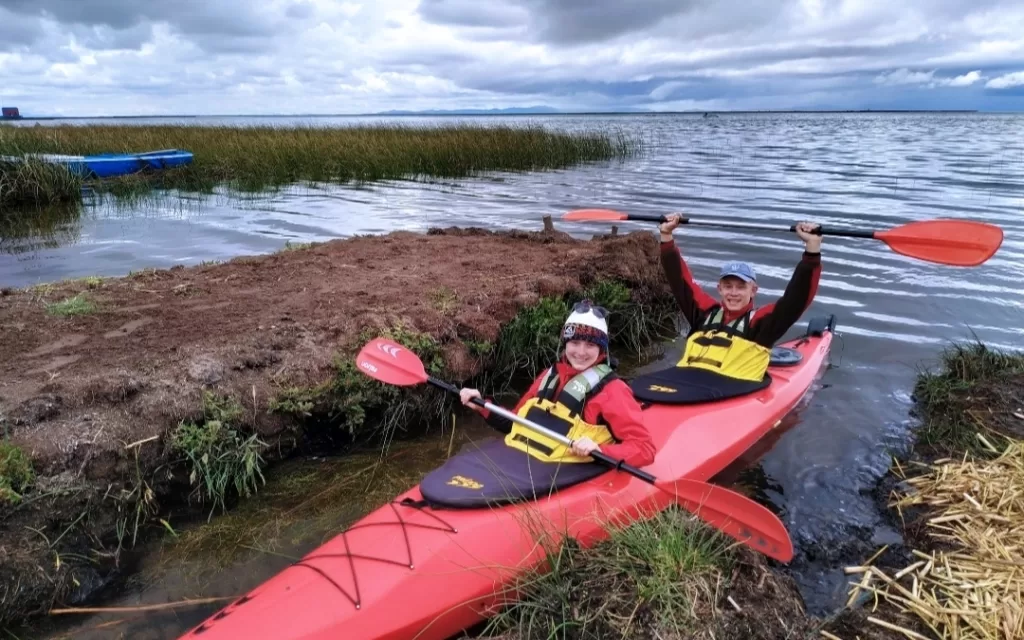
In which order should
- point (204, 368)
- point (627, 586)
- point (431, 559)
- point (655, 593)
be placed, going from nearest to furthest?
point (655, 593)
point (627, 586)
point (431, 559)
point (204, 368)

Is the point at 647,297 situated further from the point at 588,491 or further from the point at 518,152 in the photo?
the point at 518,152

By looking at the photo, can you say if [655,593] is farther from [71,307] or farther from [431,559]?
[71,307]

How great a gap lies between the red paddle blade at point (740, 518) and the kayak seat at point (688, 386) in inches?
49.2

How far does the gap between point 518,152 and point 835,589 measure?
18169 millimetres

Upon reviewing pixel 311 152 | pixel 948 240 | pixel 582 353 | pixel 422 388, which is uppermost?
pixel 311 152

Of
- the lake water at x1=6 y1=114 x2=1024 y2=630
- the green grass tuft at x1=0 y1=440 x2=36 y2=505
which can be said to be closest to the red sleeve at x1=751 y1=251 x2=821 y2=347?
the lake water at x1=6 y1=114 x2=1024 y2=630

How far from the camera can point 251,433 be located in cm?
435

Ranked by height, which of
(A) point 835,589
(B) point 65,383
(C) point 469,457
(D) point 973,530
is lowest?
(A) point 835,589

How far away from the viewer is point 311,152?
18750 mm

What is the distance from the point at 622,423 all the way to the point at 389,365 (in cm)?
166

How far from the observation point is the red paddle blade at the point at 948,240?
15.6 feet

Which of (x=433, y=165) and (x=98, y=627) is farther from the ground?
(x=433, y=165)

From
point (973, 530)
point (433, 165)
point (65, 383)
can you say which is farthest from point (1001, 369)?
point (433, 165)

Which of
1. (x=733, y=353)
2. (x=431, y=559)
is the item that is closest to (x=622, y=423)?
(x=431, y=559)
